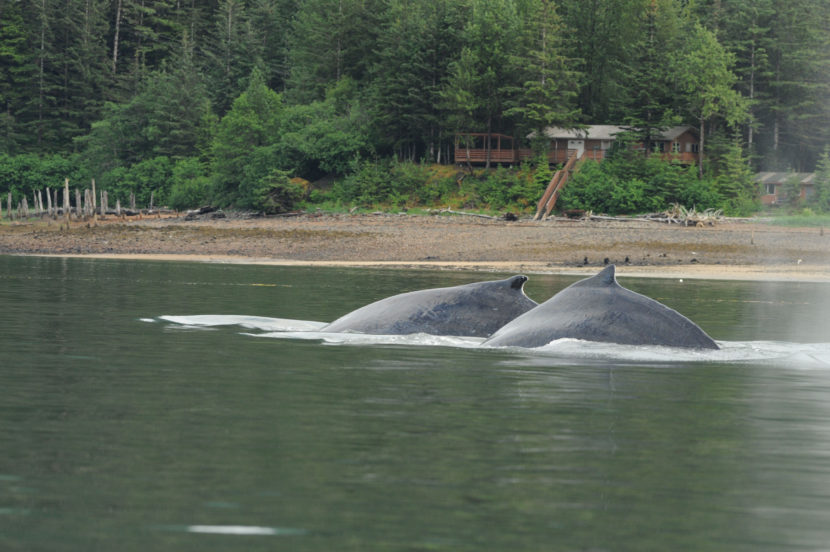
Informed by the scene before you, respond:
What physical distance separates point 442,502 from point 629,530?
1.33 m

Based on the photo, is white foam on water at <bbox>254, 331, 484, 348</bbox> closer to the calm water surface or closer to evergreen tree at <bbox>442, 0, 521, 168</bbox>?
the calm water surface

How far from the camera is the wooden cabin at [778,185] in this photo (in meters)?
84.6

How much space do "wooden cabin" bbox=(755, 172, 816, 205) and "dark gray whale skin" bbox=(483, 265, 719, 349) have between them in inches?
2685

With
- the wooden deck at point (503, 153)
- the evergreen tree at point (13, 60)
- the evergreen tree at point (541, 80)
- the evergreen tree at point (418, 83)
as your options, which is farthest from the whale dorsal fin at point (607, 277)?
the evergreen tree at point (13, 60)

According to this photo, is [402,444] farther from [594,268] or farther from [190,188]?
[190,188]

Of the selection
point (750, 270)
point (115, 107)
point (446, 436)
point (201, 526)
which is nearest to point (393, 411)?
point (446, 436)

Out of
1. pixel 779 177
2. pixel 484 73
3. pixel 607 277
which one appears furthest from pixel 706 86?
pixel 607 277

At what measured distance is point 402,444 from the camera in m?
10.1

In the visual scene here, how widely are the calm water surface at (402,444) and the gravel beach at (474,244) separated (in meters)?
31.2

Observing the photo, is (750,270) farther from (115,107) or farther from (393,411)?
(115,107)

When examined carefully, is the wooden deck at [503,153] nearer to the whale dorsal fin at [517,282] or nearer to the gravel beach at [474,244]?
the gravel beach at [474,244]

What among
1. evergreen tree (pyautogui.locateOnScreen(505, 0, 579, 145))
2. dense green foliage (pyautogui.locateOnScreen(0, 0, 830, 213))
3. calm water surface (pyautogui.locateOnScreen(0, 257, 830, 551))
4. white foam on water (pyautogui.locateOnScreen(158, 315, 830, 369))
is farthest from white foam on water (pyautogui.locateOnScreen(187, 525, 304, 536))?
evergreen tree (pyautogui.locateOnScreen(505, 0, 579, 145))

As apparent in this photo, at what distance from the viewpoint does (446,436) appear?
10.5 meters

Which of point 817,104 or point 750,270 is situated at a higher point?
point 817,104
